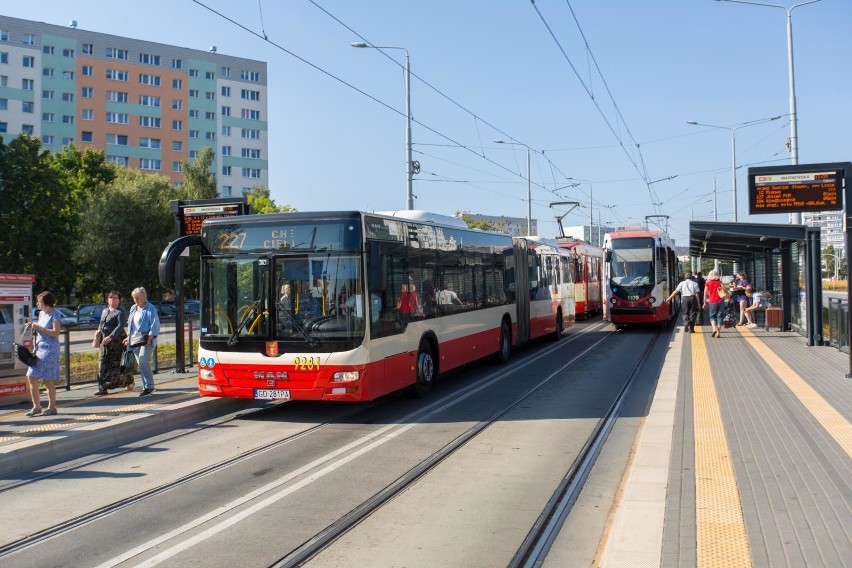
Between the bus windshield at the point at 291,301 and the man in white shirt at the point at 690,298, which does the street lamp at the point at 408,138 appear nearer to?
the man in white shirt at the point at 690,298

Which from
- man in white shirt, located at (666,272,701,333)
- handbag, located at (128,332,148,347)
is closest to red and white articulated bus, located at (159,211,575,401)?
handbag, located at (128,332,148,347)

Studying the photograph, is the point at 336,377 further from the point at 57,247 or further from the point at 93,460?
the point at 57,247

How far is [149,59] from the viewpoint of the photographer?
248ft

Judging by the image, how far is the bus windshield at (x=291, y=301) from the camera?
34.4 feet

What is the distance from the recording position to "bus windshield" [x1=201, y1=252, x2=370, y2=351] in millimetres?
10492

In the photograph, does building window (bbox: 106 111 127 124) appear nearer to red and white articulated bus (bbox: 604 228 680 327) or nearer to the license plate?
red and white articulated bus (bbox: 604 228 680 327)

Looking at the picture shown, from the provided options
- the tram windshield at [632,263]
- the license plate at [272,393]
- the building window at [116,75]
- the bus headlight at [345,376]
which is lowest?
the license plate at [272,393]

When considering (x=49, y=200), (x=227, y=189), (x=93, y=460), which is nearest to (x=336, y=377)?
(x=93, y=460)

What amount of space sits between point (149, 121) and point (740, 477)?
76.4 metres

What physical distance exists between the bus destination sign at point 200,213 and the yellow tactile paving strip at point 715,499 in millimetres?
8960

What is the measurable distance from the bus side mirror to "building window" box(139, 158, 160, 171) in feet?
228

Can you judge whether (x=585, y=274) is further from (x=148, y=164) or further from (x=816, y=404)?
(x=148, y=164)

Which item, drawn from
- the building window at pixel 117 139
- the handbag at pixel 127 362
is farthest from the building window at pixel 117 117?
the handbag at pixel 127 362

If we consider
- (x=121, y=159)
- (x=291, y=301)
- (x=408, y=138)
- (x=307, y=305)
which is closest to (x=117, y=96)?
(x=121, y=159)
